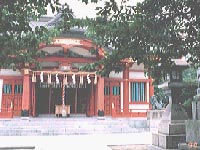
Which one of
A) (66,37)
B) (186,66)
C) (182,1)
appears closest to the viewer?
(182,1)

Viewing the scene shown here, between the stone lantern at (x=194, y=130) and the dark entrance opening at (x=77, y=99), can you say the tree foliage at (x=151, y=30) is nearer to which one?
the stone lantern at (x=194, y=130)

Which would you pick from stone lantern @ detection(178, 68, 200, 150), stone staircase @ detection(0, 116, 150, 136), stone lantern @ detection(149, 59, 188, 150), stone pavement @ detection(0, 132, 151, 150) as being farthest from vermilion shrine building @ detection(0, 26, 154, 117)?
stone lantern @ detection(178, 68, 200, 150)

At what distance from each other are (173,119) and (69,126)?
1002cm

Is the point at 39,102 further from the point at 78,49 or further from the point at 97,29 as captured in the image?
the point at 97,29

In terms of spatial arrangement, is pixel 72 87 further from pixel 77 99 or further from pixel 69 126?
pixel 69 126

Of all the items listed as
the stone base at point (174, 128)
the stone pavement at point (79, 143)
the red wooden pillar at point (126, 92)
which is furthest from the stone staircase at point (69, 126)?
the stone base at point (174, 128)

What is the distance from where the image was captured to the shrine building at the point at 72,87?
791 inches

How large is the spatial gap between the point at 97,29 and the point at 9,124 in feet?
43.5

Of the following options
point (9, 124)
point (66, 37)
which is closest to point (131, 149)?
point (9, 124)

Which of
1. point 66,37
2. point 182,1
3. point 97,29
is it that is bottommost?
point 97,29

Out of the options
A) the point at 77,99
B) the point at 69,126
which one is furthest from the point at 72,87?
the point at 69,126

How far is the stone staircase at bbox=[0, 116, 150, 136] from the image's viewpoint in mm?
16359

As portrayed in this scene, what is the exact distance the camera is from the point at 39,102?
75.5ft

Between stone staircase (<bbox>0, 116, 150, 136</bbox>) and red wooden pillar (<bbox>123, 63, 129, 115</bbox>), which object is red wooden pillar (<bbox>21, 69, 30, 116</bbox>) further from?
red wooden pillar (<bbox>123, 63, 129, 115</bbox>)
